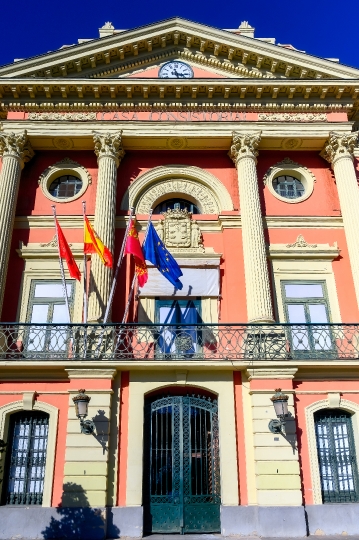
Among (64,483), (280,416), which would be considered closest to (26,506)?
(64,483)

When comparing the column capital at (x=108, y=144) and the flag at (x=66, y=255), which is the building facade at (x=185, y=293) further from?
the flag at (x=66, y=255)

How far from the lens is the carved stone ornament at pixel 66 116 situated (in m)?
16.3

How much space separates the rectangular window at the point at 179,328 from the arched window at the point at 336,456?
3.66 meters

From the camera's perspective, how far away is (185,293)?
47.8 ft

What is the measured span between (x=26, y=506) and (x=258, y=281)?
8.14m

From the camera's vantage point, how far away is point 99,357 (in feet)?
40.4

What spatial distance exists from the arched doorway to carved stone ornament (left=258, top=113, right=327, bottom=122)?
31.3 ft

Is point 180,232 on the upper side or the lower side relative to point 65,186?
lower

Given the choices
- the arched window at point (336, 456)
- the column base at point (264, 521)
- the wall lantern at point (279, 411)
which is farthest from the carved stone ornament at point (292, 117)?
the column base at point (264, 521)

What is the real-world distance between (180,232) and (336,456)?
7672 millimetres

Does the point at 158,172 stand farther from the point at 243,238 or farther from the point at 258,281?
the point at 258,281

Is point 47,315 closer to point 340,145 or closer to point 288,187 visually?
point 288,187

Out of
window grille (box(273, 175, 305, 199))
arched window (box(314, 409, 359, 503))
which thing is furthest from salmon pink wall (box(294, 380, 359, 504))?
window grille (box(273, 175, 305, 199))

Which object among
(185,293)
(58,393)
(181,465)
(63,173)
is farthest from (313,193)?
(58,393)
